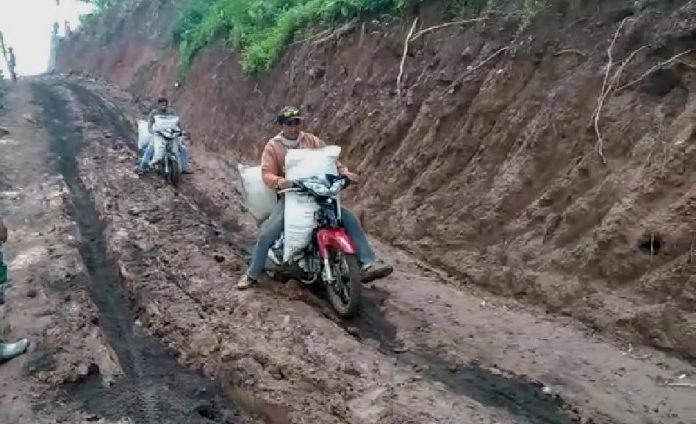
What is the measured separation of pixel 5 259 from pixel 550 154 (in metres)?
6.37

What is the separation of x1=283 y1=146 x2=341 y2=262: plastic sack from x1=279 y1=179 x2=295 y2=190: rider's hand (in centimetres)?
4

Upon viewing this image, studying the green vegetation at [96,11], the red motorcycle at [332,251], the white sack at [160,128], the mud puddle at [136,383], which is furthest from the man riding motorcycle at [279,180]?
the green vegetation at [96,11]

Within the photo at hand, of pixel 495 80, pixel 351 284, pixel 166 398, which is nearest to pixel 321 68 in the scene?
pixel 495 80

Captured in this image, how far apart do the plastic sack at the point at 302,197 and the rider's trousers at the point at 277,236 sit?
0.47 ft

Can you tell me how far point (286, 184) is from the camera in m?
6.77

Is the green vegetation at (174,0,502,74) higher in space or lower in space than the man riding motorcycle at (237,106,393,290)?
higher

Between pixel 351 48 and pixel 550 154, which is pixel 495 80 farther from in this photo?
pixel 351 48

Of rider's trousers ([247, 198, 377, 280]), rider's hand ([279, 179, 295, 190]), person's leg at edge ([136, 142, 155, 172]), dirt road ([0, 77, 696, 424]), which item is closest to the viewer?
dirt road ([0, 77, 696, 424])

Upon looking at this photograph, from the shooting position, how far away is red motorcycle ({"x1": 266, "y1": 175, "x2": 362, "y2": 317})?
639 cm

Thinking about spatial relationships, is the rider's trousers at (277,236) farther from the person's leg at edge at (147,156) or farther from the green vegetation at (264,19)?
the person's leg at edge at (147,156)

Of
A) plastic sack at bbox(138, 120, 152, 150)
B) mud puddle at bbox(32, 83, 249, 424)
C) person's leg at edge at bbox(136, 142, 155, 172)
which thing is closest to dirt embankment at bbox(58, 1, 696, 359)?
mud puddle at bbox(32, 83, 249, 424)

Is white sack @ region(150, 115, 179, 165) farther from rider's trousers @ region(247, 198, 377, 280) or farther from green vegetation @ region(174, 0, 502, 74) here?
rider's trousers @ region(247, 198, 377, 280)

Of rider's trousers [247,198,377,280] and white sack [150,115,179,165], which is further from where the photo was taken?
white sack [150,115,179,165]

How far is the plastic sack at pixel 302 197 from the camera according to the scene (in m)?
6.77
